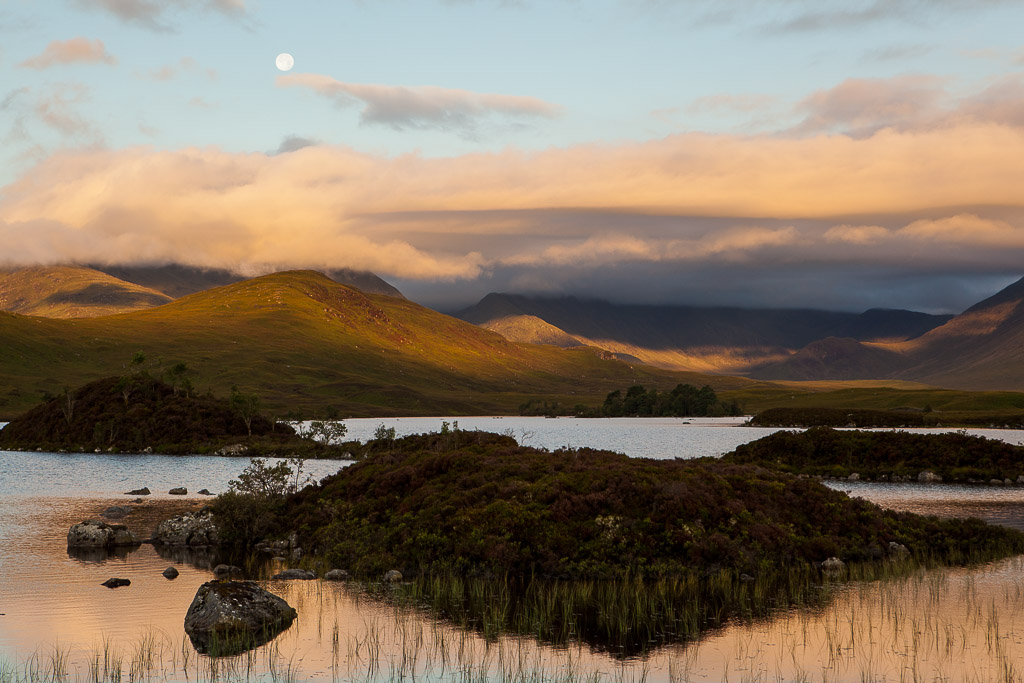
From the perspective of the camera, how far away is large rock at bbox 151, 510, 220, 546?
55375mm

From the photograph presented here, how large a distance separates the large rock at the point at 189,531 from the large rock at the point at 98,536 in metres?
1.88

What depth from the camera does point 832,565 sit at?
45031mm

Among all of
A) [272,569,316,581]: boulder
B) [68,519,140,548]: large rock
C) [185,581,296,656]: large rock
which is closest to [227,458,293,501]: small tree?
[68,519,140,548]: large rock

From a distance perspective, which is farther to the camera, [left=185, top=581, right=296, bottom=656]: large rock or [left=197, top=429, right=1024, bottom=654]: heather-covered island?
[left=197, top=429, right=1024, bottom=654]: heather-covered island

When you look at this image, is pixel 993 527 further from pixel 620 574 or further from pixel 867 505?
pixel 620 574

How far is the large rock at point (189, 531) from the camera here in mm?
55375

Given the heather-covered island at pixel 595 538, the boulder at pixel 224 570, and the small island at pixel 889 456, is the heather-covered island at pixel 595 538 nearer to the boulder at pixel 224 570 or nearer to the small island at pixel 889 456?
the boulder at pixel 224 570

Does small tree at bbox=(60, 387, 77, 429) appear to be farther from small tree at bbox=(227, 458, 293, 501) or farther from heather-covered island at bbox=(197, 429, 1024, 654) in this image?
heather-covered island at bbox=(197, 429, 1024, 654)

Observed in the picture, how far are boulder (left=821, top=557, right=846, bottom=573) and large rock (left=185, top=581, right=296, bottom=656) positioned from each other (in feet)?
87.0

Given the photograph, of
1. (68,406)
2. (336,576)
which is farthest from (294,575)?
(68,406)

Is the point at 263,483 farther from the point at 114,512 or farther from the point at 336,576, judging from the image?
the point at 336,576

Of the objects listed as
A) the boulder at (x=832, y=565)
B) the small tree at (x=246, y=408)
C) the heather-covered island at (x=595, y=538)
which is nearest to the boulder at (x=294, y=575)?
the heather-covered island at (x=595, y=538)

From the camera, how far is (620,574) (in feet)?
140

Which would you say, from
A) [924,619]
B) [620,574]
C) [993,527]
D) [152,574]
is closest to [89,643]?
[152,574]
